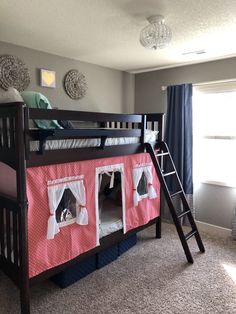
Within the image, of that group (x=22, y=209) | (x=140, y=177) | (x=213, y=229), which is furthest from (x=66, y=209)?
(x=213, y=229)

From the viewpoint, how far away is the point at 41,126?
2066mm

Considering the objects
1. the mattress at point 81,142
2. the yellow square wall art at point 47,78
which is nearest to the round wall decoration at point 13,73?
the yellow square wall art at point 47,78

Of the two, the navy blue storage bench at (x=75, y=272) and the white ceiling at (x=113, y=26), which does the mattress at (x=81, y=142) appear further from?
the navy blue storage bench at (x=75, y=272)

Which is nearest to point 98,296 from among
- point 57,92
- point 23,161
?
point 23,161

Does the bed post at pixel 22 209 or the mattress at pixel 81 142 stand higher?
the mattress at pixel 81 142

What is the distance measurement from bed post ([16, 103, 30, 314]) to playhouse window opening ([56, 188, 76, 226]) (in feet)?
1.16

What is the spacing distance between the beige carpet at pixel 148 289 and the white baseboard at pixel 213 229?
51cm

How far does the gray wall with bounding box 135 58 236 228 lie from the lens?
3.40 metres

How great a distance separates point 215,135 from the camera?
3.57 meters

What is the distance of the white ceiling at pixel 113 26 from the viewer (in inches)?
74.4

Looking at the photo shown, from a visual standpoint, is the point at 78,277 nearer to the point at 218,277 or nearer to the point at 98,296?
the point at 98,296

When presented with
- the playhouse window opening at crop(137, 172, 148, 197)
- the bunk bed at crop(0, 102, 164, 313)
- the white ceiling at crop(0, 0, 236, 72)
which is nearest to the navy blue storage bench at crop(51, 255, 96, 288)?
the bunk bed at crop(0, 102, 164, 313)

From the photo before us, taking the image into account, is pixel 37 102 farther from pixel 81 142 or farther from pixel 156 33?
pixel 156 33

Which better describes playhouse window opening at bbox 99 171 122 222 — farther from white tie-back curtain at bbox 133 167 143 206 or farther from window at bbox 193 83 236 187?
window at bbox 193 83 236 187
